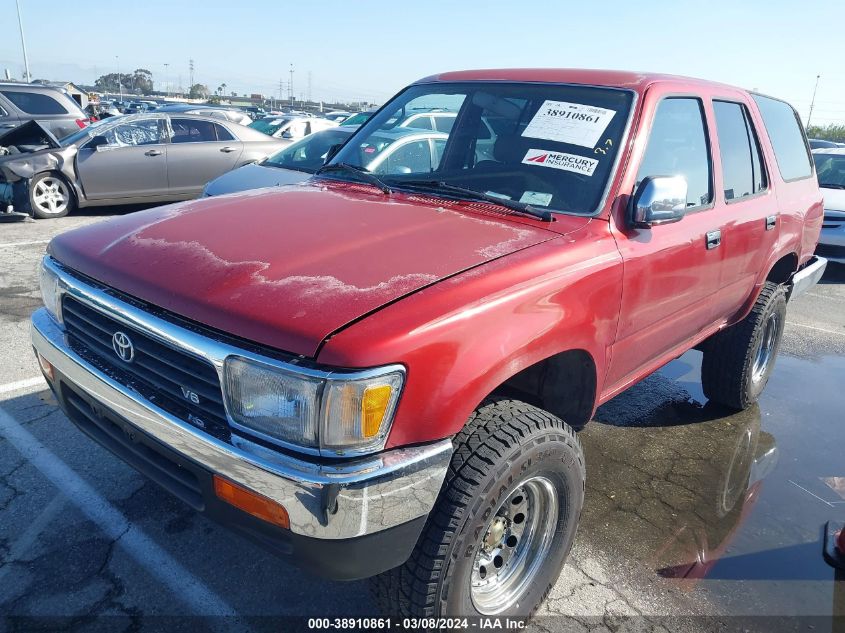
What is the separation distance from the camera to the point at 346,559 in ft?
5.74

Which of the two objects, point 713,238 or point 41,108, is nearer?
point 713,238

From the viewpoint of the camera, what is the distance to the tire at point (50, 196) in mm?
8969

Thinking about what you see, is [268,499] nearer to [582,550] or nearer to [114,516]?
[114,516]

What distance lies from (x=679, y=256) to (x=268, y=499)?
2.10 m

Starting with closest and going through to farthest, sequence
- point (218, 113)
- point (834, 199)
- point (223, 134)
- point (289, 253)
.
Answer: point (289, 253), point (834, 199), point (223, 134), point (218, 113)

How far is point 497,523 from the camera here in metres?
2.26

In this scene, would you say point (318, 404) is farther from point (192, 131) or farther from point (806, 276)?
point (192, 131)

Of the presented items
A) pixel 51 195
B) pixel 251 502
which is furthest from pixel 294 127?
pixel 251 502

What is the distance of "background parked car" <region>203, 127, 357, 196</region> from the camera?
6664 mm

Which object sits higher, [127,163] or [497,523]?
[497,523]

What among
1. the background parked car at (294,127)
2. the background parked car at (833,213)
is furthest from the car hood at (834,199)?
the background parked car at (294,127)

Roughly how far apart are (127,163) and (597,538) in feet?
29.5

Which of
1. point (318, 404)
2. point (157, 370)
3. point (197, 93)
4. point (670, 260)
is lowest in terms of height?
point (197, 93)

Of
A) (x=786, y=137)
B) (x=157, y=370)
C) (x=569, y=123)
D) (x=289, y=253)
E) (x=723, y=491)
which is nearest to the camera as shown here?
(x=157, y=370)
